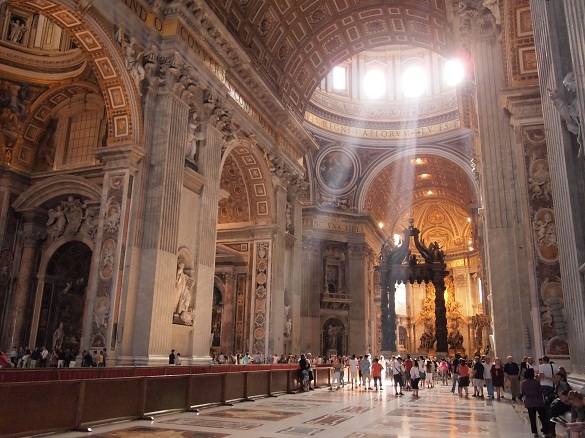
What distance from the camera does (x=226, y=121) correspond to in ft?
46.0

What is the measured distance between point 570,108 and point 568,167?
591mm

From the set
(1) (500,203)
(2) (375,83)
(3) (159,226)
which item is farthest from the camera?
(2) (375,83)

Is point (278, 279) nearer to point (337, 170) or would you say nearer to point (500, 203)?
point (500, 203)

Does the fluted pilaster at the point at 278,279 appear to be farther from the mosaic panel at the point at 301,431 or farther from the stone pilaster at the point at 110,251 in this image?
the mosaic panel at the point at 301,431

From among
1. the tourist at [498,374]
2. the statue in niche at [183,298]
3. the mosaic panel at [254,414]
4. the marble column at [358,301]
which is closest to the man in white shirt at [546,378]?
the tourist at [498,374]

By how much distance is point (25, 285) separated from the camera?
1201cm

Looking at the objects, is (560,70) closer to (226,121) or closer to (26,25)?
(226,121)

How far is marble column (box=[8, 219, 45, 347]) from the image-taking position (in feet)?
38.1

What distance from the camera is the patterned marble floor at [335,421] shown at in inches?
228

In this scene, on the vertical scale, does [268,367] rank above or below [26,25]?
below

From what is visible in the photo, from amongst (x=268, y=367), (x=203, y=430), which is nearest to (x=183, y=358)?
(x=268, y=367)

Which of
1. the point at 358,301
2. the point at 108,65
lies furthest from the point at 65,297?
the point at 358,301

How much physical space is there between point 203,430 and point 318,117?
24.2m

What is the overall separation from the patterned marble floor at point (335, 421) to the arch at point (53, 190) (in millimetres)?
6005
